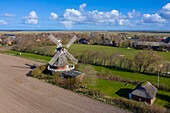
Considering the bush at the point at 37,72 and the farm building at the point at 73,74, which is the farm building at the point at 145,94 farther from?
the bush at the point at 37,72

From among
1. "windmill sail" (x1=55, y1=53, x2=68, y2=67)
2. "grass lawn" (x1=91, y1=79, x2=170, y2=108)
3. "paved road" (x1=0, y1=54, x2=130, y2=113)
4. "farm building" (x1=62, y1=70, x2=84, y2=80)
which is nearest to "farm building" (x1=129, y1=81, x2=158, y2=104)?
"grass lawn" (x1=91, y1=79, x2=170, y2=108)

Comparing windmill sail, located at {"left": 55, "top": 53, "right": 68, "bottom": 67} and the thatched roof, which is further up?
windmill sail, located at {"left": 55, "top": 53, "right": 68, "bottom": 67}

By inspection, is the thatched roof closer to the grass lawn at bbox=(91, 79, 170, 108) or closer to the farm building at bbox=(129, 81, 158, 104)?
the farm building at bbox=(129, 81, 158, 104)

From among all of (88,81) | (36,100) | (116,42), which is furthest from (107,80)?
(116,42)

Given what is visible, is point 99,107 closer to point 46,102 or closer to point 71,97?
point 71,97

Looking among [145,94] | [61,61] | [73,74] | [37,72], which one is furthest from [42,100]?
[145,94]

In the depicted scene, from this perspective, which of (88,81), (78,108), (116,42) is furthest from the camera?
(116,42)

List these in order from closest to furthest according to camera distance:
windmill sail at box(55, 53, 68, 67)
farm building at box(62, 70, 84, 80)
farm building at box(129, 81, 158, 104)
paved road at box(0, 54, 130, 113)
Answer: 1. paved road at box(0, 54, 130, 113)
2. farm building at box(129, 81, 158, 104)
3. farm building at box(62, 70, 84, 80)
4. windmill sail at box(55, 53, 68, 67)

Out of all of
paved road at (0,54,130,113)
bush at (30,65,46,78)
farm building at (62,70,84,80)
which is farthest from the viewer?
bush at (30,65,46,78)

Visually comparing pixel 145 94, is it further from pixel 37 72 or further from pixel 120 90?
pixel 37 72
